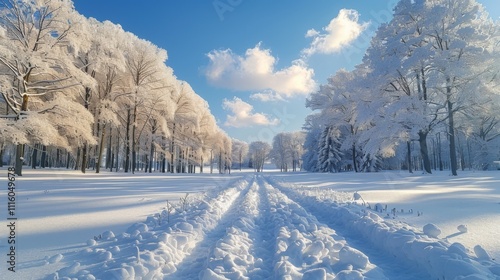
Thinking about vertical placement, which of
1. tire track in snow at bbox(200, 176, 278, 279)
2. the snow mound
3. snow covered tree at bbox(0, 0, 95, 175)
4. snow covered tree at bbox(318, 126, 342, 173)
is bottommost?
tire track in snow at bbox(200, 176, 278, 279)

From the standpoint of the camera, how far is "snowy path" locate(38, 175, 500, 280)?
2654mm

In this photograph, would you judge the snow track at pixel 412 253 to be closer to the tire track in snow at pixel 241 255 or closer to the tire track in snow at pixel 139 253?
the tire track in snow at pixel 241 255

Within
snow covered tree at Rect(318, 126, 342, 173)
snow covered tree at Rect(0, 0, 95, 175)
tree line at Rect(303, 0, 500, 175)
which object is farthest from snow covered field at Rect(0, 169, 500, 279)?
snow covered tree at Rect(318, 126, 342, 173)

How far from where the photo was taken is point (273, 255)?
10.9 ft

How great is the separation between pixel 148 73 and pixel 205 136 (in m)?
18.5

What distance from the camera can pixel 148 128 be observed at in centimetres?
3000

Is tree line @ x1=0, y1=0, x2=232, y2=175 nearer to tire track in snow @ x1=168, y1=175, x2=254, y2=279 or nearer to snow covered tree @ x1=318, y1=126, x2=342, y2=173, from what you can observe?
tire track in snow @ x1=168, y1=175, x2=254, y2=279

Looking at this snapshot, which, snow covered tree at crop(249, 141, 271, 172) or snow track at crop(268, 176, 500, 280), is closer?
snow track at crop(268, 176, 500, 280)

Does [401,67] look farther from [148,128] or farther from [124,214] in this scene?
[148,128]

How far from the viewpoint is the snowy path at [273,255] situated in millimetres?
2654

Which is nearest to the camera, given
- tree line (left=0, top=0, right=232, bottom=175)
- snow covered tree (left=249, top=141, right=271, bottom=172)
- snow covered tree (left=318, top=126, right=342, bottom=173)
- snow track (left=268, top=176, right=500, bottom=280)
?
snow track (left=268, top=176, right=500, bottom=280)

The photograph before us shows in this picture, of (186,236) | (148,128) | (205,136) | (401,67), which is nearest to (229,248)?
(186,236)

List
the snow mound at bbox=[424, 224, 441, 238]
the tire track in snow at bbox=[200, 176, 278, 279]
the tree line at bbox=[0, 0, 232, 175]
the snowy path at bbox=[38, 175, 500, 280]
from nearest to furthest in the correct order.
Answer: the snowy path at bbox=[38, 175, 500, 280], the tire track in snow at bbox=[200, 176, 278, 279], the snow mound at bbox=[424, 224, 441, 238], the tree line at bbox=[0, 0, 232, 175]

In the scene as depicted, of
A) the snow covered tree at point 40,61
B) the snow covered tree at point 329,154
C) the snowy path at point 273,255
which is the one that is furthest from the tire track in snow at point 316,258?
the snow covered tree at point 329,154
